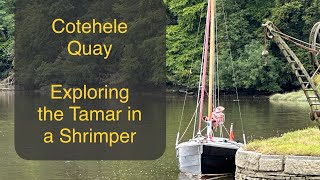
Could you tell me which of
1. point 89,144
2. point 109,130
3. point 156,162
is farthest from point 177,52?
point 156,162

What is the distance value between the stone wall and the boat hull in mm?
7783

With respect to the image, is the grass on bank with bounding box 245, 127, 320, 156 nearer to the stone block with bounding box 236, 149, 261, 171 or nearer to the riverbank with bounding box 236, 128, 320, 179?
the riverbank with bounding box 236, 128, 320, 179

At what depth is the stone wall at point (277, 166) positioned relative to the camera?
22.1 meters

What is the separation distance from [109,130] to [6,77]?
70649 millimetres

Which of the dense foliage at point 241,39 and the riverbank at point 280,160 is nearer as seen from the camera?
the riverbank at point 280,160

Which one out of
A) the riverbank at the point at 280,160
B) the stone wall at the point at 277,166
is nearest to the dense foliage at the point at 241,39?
the riverbank at the point at 280,160

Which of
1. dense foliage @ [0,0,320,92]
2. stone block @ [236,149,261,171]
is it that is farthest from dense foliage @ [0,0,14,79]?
stone block @ [236,149,261,171]

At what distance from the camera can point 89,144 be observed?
4525 centimetres

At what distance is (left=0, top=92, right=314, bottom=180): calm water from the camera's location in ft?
109

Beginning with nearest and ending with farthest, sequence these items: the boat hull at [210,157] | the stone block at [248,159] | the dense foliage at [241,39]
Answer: the stone block at [248,159]
the boat hull at [210,157]
the dense foliage at [241,39]

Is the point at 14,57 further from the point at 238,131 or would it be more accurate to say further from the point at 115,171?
the point at 115,171

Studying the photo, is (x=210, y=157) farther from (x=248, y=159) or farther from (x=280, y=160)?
(x=280, y=160)

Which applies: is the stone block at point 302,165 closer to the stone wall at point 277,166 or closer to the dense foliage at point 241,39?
the stone wall at point 277,166

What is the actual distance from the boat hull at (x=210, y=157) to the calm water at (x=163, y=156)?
3.10 ft
